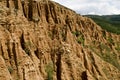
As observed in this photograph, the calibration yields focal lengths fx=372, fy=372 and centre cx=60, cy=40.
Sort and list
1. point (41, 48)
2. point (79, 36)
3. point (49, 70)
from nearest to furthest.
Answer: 1. point (49, 70)
2. point (41, 48)
3. point (79, 36)

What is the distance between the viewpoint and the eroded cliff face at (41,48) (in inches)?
2741

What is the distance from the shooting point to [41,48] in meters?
85.5

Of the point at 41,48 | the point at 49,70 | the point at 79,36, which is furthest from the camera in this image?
the point at 79,36

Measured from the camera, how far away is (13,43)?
230 feet

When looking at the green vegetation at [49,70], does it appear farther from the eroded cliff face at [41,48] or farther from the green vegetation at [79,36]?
the green vegetation at [79,36]

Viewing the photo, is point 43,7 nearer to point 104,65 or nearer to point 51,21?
point 51,21

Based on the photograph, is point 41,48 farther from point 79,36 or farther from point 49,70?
point 79,36

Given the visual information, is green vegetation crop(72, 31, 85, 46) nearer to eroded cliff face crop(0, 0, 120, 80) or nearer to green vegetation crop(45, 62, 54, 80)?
eroded cliff face crop(0, 0, 120, 80)

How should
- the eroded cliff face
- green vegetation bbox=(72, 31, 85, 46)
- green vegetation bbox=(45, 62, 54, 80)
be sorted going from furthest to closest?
green vegetation bbox=(72, 31, 85, 46) → green vegetation bbox=(45, 62, 54, 80) → the eroded cliff face

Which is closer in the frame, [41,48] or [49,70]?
[49,70]

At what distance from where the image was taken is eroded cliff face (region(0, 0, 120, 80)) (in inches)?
2741

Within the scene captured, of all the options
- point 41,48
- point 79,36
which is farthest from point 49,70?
point 79,36

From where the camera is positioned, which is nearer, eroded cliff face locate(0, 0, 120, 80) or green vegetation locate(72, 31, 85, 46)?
eroded cliff face locate(0, 0, 120, 80)

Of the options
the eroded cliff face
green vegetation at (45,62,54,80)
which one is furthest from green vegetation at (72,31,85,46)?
green vegetation at (45,62,54,80)
